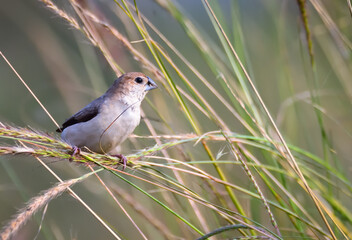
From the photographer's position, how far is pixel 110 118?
11.1ft

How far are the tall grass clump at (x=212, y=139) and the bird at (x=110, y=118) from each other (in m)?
0.12

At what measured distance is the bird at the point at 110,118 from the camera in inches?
129

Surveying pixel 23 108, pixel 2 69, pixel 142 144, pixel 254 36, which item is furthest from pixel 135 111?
pixel 2 69

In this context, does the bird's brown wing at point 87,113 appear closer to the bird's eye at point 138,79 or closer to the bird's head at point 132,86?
the bird's head at point 132,86

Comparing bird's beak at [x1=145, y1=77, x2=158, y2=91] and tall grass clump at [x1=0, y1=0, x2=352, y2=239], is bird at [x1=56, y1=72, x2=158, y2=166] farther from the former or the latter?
tall grass clump at [x1=0, y1=0, x2=352, y2=239]

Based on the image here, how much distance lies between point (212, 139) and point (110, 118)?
99 centimetres

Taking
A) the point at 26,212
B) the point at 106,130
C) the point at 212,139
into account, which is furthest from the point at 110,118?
the point at 26,212

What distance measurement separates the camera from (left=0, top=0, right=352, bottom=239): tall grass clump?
220cm

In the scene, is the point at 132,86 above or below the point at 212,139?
above

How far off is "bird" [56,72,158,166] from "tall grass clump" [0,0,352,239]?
12 centimetres

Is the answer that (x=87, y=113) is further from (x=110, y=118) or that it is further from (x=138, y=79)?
(x=138, y=79)

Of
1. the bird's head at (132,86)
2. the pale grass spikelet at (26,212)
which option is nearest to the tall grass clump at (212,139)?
the pale grass spikelet at (26,212)

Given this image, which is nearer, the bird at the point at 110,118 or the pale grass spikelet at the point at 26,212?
the pale grass spikelet at the point at 26,212

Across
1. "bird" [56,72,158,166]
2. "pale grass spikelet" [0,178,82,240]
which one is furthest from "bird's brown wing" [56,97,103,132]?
"pale grass spikelet" [0,178,82,240]
